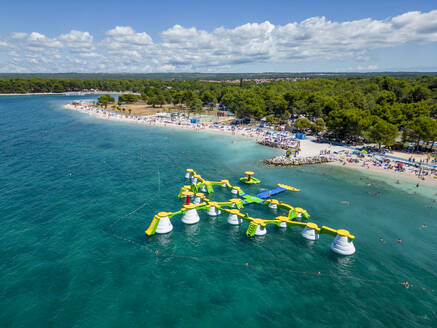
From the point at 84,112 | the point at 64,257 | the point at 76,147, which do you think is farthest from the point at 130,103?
the point at 64,257

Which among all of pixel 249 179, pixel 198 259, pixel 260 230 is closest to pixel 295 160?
pixel 249 179

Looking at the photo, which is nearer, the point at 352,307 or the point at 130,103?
the point at 352,307

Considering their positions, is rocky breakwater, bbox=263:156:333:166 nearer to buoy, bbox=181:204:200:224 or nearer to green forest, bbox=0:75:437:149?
green forest, bbox=0:75:437:149

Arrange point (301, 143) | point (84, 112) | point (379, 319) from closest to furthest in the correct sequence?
point (379, 319) < point (301, 143) < point (84, 112)

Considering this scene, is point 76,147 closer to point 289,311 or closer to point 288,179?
point 288,179

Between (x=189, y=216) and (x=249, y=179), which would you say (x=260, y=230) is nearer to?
(x=189, y=216)
